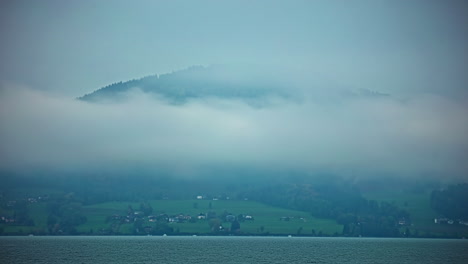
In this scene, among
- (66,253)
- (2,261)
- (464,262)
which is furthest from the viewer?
(66,253)

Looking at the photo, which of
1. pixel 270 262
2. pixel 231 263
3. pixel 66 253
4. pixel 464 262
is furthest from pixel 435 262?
pixel 66 253

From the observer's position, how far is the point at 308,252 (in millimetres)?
162000

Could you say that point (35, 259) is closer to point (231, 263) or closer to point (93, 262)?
point (93, 262)

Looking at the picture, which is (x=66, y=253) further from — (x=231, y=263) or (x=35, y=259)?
(x=231, y=263)

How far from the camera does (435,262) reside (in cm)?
13312

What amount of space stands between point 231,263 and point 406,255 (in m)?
51.9

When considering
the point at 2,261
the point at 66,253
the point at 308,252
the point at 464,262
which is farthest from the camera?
the point at 308,252

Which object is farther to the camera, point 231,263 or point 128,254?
point 128,254

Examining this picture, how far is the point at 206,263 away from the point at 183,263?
4.55 m

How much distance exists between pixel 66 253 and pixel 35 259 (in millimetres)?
18633

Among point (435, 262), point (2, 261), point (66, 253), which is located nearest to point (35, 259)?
point (2, 261)

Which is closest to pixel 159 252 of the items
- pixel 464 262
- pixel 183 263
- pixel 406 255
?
pixel 183 263

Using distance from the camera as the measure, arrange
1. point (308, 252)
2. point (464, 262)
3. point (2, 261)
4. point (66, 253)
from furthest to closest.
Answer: point (308, 252) → point (66, 253) → point (464, 262) → point (2, 261)

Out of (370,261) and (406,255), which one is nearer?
(370,261)
